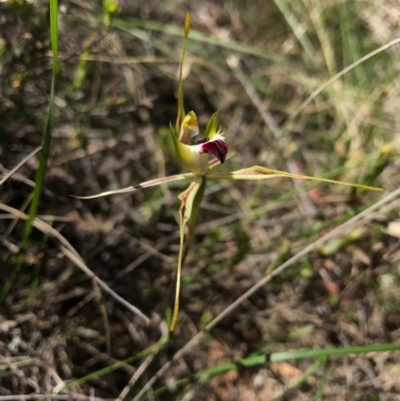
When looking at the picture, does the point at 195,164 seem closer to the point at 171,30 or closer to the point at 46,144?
the point at 46,144

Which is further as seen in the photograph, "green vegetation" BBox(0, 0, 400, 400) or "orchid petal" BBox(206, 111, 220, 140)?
"green vegetation" BBox(0, 0, 400, 400)

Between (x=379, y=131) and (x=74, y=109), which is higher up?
(x=74, y=109)

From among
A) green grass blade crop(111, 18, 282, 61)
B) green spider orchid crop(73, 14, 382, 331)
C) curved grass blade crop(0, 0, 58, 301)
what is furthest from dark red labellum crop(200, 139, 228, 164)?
green grass blade crop(111, 18, 282, 61)

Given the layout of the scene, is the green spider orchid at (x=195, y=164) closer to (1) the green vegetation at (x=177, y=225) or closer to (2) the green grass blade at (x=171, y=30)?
(1) the green vegetation at (x=177, y=225)

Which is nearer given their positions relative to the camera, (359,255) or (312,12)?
(359,255)

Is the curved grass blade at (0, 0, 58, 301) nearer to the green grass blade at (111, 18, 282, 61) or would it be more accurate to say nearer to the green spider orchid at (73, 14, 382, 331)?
the green spider orchid at (73, 14, 382, 331)

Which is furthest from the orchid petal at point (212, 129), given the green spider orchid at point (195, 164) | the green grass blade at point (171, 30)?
the green grass blade at point (171, 30)

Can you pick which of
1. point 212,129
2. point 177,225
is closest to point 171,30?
point 177,225

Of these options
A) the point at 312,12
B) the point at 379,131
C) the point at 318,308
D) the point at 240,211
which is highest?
the point at 312,12

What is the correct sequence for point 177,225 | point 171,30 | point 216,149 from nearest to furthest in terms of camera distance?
point 216,149, point 177,225, point 171,30

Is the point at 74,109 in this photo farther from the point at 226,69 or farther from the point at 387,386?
the point at 387,386

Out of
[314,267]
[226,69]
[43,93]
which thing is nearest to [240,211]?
[314,267]
